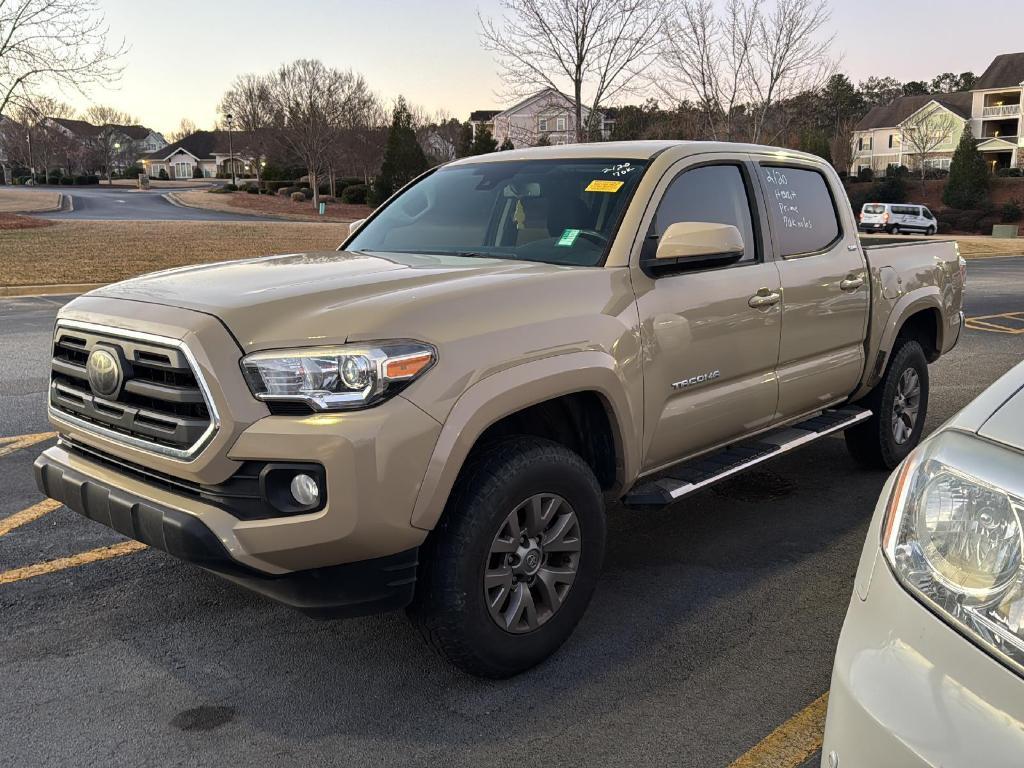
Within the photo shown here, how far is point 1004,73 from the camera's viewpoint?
74.3 m

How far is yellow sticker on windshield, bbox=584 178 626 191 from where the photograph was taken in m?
4.00

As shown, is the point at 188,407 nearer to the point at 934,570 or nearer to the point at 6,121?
the point at 934,570

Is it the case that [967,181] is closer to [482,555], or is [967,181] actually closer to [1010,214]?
[1010,214]

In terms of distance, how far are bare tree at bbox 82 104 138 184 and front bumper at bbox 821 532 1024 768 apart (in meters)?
96.6

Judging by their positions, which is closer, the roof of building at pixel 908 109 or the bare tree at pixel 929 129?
the bare tree at pixel 929 129

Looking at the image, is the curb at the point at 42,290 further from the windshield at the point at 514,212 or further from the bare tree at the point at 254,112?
the bare tree at the point at 254,112

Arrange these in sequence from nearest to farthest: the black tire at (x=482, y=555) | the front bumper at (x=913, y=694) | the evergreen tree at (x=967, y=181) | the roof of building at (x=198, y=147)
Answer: the front bumper at (x=913, y=694) < the black tire at (x=482, y=555) < the evergreen tree at (x=967, y=181) < the roof of building at (x=198, y=147)

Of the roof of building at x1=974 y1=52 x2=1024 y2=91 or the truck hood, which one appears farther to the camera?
the roof of building at x1=974 y1=52 x2=1024 y2=91

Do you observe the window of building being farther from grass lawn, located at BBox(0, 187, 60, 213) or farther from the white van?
grass lawn, located at BBox(0, 187, 60, 213)

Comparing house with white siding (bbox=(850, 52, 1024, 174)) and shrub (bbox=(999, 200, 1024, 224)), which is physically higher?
house with white siding (bbox=(850, 52, 1024, 174))

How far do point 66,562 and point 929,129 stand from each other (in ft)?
271

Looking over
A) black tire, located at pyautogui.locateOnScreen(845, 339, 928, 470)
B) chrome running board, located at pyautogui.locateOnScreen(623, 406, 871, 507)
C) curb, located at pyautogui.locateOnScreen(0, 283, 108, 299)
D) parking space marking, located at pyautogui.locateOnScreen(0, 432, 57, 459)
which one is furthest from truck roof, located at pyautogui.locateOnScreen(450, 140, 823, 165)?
curb, located at pyautogui.locateOnScreen(0, 283, 108, 299)

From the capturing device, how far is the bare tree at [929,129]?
72569 mm

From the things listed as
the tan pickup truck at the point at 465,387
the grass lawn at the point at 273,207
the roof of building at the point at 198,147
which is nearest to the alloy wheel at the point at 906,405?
the tan pickup truck at the point at 465,387
